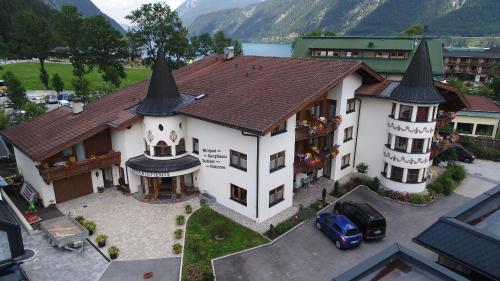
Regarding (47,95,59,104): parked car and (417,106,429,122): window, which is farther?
(47,95,59,104): parked car

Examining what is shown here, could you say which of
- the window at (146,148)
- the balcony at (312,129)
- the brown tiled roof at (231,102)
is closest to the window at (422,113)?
the brown tiled roof at (231,102)

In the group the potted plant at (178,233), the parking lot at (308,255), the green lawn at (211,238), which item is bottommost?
the parking lot at (308,255)

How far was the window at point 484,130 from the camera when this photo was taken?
154 ft

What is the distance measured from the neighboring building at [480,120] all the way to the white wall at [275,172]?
32862 millimetres

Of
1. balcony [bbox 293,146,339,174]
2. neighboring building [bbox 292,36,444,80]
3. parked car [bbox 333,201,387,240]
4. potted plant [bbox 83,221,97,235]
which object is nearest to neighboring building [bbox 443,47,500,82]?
neighboring building [bbox 292,36,444,80]

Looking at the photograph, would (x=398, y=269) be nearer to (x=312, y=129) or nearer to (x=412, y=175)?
(x=312, y=129)

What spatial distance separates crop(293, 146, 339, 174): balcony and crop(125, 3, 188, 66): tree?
4944 cm

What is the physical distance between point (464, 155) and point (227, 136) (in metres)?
28.8

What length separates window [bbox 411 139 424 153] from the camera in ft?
94.5

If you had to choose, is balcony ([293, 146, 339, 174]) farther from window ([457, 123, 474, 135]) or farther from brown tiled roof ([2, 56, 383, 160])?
window ([457, 123, 474, 135])

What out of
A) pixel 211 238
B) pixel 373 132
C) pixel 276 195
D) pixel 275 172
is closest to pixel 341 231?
pixel 276 195

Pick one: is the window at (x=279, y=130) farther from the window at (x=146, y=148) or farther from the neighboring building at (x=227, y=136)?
the window at (x=146, y=148)

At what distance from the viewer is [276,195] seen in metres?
25.8

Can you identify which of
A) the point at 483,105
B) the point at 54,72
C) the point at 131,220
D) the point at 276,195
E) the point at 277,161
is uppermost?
the point at 54,72
